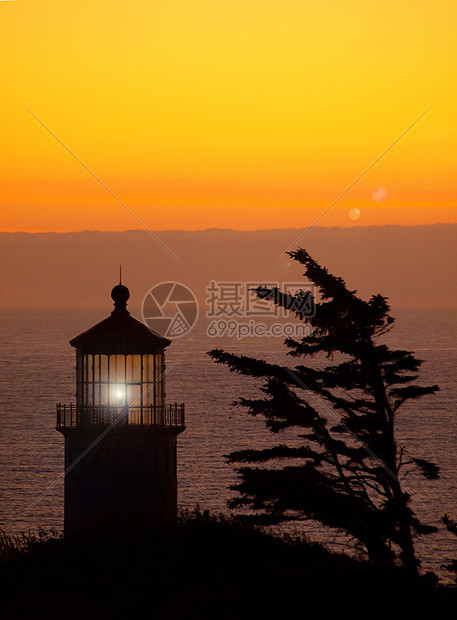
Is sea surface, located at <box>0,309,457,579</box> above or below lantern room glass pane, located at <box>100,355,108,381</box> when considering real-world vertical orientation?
below

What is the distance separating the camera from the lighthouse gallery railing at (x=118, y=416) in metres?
20.4

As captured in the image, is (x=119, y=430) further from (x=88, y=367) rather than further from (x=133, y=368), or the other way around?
(x=88, y=367)

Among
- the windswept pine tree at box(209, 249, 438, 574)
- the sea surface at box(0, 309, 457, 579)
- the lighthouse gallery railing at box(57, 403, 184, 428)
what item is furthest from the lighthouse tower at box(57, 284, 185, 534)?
the sea surface at box(0, 309, 457, 579)

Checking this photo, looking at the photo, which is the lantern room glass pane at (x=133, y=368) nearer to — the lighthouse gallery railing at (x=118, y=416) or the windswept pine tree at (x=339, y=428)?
the lighthouse gallery railing at (x=118, y=416)

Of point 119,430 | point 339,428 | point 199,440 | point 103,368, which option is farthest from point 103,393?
point 199,440

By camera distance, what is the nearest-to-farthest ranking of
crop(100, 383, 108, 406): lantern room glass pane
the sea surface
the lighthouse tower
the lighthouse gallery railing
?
1. the lighthouse tower
2. the lighthouse gallery railing
3. crop(100, 383, 108, 406): lantern room glass pane
4. the sea surface

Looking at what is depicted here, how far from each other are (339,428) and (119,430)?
4836mm

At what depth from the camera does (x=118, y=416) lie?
2036 cm

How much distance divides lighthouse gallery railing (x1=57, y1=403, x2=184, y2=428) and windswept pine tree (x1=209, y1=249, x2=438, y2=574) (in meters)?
2.04

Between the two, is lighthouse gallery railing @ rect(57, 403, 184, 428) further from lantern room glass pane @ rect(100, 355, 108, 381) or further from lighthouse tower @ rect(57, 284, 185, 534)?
lantern room glass pane @ rect(100, 355, 108, 381)

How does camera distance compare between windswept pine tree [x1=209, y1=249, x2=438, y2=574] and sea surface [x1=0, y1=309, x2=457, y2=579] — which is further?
sea surface [x1=0, y1=309, x2=457, y2=579]

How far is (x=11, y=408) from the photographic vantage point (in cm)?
9538

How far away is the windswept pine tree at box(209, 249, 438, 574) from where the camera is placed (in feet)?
58.5

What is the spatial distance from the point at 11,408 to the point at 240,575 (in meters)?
82.3
